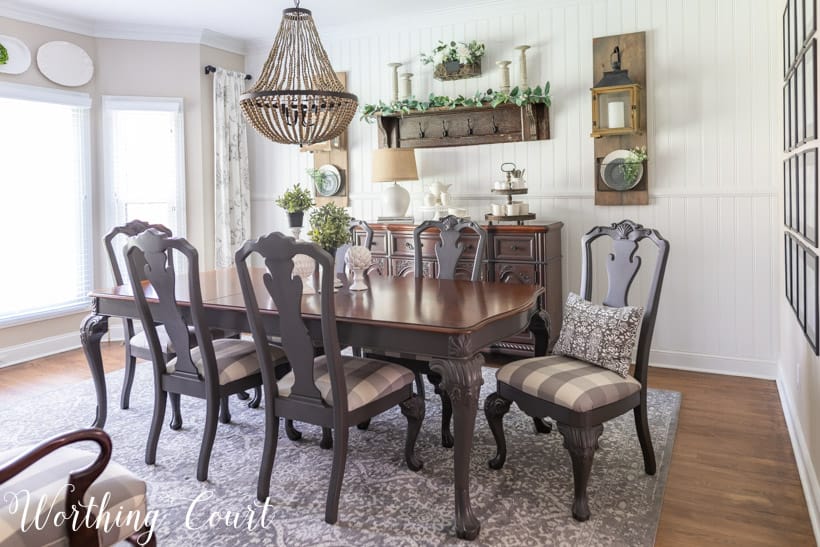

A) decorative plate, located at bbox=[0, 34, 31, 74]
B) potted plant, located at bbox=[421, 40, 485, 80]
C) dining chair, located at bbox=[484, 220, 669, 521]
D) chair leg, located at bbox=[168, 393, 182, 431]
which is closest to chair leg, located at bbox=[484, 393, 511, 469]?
dining chair, located at bbox=[484, 220, 669, 521]

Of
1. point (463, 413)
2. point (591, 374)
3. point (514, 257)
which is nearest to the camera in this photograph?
point (463, 413)

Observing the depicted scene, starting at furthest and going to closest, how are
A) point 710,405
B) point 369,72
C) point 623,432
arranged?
point 369,72, point 710,405, point 623,432

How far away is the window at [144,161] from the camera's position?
5445 millimetres

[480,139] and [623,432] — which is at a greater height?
[480,139]

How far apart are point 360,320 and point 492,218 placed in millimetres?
2291

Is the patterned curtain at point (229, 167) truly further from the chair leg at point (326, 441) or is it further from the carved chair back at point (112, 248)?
the chair leg at point (326, 441)

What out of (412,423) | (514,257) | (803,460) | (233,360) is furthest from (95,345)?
(803,460)

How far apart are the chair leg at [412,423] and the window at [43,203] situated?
3.68 meters

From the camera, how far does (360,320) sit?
2.47 m

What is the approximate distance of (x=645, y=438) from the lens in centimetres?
272

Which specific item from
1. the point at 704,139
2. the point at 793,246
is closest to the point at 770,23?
the point at 704,139

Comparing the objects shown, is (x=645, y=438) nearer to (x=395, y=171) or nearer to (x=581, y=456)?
(x=581, y=456)

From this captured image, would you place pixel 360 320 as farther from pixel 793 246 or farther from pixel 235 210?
pixel 235 210

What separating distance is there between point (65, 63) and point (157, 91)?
719 mm
